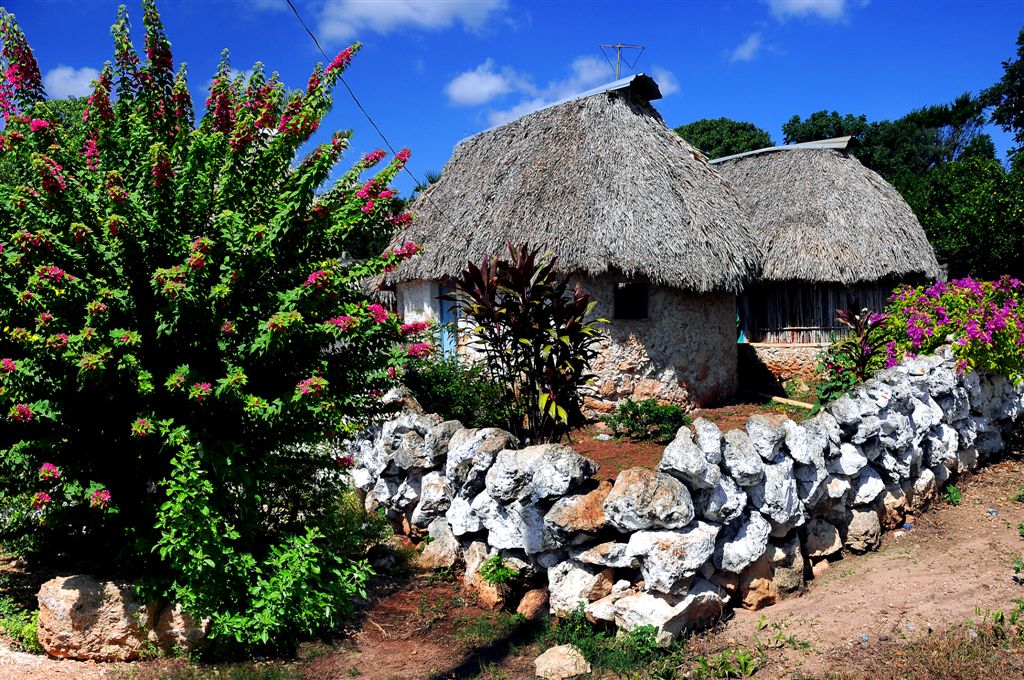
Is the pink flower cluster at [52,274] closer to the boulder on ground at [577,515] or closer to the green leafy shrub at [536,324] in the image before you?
the green leafy shrub at [536,324]

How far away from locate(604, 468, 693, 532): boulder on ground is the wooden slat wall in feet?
36.8

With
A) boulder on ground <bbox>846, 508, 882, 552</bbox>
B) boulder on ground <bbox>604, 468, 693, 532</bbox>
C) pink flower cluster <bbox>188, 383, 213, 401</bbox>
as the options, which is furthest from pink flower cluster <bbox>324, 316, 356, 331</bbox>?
boulder on ground <bbox>846, 508, 882, 552</bbox>

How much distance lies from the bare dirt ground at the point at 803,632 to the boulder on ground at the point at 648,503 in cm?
90

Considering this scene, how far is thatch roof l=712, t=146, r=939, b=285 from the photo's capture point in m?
15.2

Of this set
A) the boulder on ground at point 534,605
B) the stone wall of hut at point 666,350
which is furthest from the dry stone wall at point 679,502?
the stone wall of hut at point 666,350

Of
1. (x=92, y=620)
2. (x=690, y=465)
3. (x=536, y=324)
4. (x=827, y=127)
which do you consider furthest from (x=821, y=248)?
(x=827, y=127)

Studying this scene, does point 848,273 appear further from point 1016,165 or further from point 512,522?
point 512,522

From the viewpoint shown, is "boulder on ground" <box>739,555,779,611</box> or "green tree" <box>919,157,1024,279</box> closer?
"boulder on ground" <box>739,555,779,611</box>

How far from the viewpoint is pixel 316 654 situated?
5.36 metres

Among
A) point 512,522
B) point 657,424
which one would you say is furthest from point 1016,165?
point 512,522

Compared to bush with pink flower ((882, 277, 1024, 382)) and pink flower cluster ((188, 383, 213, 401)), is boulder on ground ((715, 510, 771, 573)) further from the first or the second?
bush with pink flower ((882, 277, 1024, 382))

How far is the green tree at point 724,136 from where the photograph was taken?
35.5 meters

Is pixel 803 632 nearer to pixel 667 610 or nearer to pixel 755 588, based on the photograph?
pixel 755 588

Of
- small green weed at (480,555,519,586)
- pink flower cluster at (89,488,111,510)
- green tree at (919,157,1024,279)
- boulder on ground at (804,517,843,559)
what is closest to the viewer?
pink flower cluster at (89,488,111,510)
